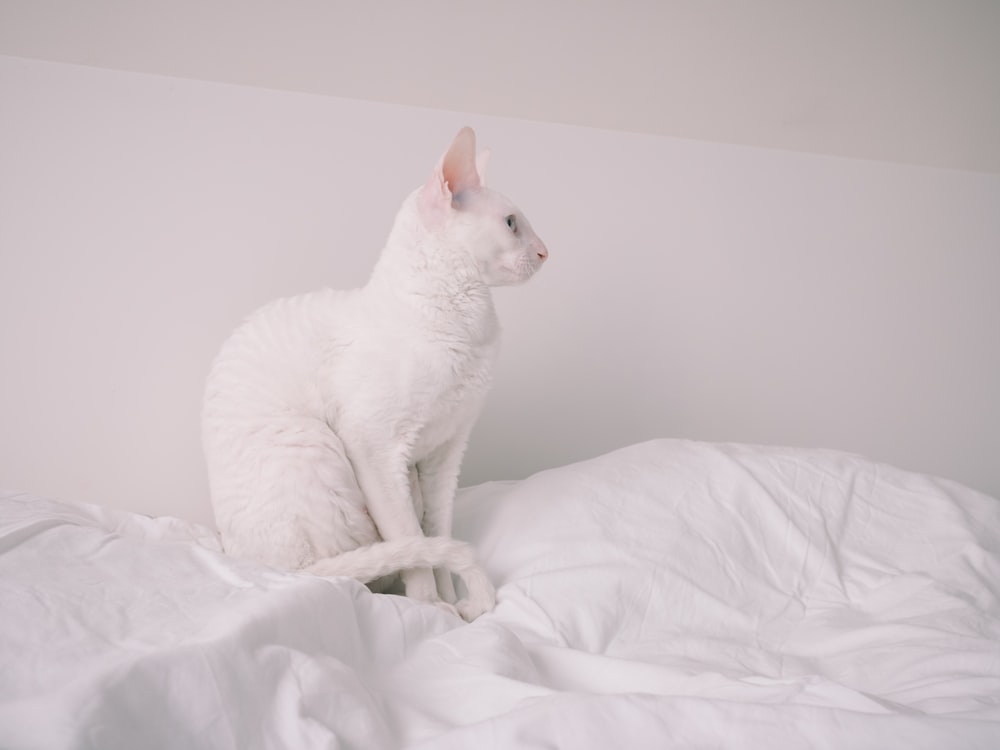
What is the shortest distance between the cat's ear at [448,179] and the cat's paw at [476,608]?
2.30 ft

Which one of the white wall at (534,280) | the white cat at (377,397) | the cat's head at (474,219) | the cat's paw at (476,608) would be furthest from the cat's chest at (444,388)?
the white wall at (534,280)

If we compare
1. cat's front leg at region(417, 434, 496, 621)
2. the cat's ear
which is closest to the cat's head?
the cat's ear

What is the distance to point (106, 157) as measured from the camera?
6.08ft

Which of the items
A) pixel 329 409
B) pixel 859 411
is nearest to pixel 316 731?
pixel 329 409

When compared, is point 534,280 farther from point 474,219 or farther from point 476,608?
point 476,608

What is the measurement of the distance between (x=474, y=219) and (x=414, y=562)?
654 mm

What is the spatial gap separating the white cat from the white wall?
600mm

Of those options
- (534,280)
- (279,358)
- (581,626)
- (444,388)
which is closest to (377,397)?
(444,388)

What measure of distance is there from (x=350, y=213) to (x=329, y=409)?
859 mm

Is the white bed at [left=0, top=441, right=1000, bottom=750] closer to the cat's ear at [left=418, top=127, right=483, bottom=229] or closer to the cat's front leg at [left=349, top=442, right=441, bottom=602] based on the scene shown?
the cat's front leg at [left=349, top=442, right=441, bottom=602]

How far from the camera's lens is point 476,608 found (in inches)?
49.3

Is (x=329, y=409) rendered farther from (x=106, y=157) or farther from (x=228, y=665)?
(x=106, y=157)

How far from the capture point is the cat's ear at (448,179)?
4.37 feet

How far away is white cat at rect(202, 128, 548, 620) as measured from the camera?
1.25 meters
